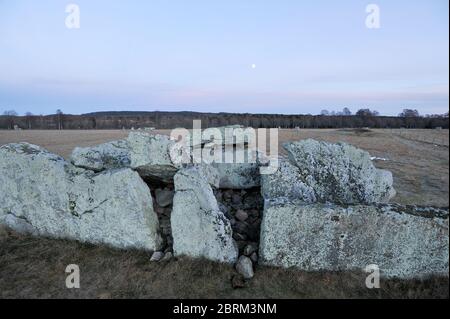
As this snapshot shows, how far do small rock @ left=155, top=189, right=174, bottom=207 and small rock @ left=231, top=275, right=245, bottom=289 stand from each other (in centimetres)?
217

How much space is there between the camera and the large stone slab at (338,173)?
6.24 meters

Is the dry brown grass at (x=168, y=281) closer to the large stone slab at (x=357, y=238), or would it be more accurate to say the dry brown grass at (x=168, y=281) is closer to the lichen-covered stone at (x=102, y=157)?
the large stone slab at (x=357, y=238)

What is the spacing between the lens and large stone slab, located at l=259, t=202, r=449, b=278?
5.05m

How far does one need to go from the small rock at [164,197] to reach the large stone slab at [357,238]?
2.15m

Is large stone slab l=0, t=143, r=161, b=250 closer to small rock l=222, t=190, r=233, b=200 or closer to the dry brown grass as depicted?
the dry brown grass

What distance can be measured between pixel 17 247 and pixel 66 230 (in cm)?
88

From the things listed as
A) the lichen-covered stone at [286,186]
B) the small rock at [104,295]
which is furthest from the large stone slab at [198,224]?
the small rock at [104,295]

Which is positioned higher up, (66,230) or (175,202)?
(175,202)

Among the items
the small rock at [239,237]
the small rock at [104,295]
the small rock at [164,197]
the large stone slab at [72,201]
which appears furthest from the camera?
the small rock at [164,197]

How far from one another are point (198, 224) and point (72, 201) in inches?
109

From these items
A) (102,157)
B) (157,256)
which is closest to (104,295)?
(157,256)

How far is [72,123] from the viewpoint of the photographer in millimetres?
90250

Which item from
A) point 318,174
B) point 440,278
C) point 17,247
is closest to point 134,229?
point 17,247
